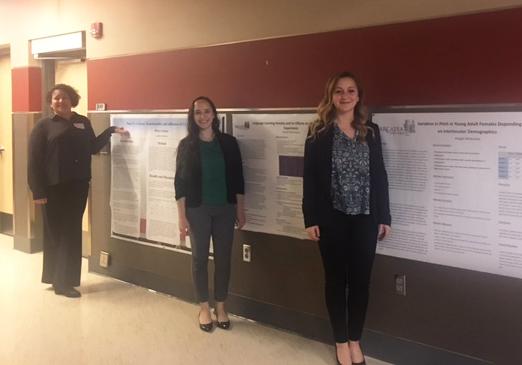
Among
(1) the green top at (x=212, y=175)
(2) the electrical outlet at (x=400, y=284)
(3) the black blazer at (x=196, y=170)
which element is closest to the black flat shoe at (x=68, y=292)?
(3) the black blazer at (x=196, y=170)

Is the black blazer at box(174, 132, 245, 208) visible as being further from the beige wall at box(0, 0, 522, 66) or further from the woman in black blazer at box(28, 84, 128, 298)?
the woman in black blazer at box(28, 84, 128, 298)

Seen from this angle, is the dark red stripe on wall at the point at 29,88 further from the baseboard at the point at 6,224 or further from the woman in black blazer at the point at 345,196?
the woman in black blazer at the point at 345,196

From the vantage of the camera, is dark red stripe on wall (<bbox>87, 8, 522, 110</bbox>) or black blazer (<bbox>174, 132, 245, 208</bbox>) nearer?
dark red stripe on wall (<bbox>87, 8, 522, 110</bbox>)

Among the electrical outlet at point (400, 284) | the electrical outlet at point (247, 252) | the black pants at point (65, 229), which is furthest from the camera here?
the black pants at point (65, 229)

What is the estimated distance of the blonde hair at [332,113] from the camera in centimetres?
263

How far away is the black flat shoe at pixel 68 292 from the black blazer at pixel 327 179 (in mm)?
2172

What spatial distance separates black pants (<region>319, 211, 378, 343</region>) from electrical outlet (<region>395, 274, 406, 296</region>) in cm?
20

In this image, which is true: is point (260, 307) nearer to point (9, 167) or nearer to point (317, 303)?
point (317, 303)

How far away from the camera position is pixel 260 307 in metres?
3.43

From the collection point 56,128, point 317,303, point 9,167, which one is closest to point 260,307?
point 317,303

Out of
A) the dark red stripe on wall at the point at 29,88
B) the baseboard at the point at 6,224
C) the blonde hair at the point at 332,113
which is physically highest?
the dark red stripe on wall at the point at 29,88

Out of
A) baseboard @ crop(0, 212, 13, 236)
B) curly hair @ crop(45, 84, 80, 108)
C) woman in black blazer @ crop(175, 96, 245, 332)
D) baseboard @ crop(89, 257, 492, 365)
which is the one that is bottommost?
baseboard @ crop(89, 257, 492, 365)

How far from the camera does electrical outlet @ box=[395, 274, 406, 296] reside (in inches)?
109

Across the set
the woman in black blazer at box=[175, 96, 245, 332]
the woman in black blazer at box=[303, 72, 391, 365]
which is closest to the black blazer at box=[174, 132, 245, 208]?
the woman in black blazer at box=[175, 96, 245, 332]
